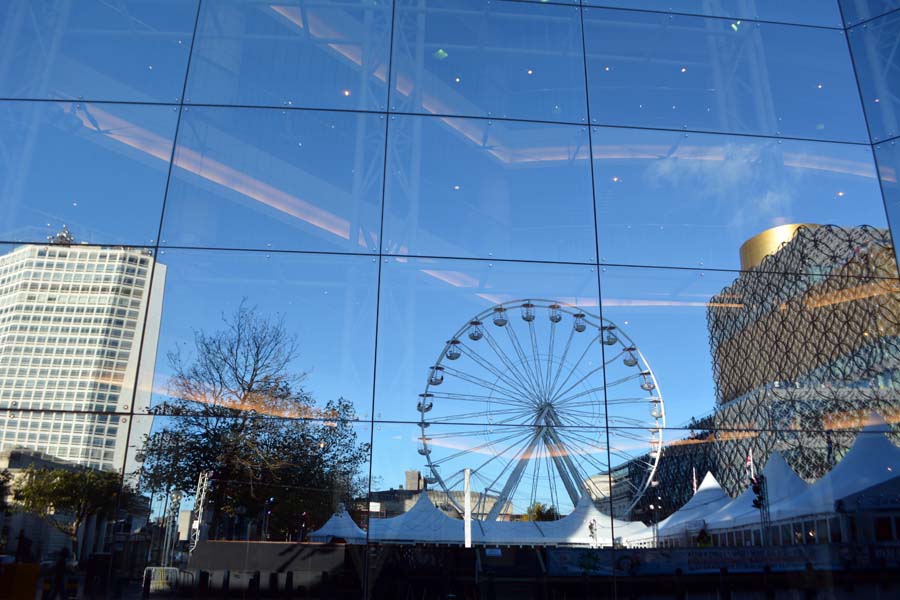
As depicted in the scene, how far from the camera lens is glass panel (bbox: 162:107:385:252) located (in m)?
8.56

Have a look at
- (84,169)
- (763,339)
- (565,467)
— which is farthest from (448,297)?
(84,169)

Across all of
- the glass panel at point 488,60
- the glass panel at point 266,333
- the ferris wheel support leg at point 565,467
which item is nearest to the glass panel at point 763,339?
the ferris wheel support leg at point 565,467

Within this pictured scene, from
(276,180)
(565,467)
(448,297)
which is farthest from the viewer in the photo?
(276,180)

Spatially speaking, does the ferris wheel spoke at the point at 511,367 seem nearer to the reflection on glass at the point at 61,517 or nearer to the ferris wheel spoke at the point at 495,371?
the ferris wheel spoke at the point at 495,371

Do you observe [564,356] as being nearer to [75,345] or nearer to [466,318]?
[466,318]

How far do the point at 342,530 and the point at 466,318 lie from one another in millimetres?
2698

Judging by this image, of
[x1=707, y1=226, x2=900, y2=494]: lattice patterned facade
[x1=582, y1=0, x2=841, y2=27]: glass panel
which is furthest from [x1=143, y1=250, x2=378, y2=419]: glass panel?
[x1=582, y1=0, x2=841, y2=27]: glass panel

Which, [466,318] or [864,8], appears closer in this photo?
[466,318]

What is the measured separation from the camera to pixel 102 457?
775cm

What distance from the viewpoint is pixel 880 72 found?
955 centimetres

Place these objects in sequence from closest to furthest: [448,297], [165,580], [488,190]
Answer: [165,580]
[448,297]
[488,190]

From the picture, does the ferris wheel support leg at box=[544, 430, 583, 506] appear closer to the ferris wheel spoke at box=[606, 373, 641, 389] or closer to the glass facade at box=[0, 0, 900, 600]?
Answer: the glass facade at box=[0, 0, 900, 600]

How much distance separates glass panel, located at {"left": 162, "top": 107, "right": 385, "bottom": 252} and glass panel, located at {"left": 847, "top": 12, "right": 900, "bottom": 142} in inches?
249

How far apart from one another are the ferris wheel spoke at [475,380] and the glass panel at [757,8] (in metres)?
5.27
